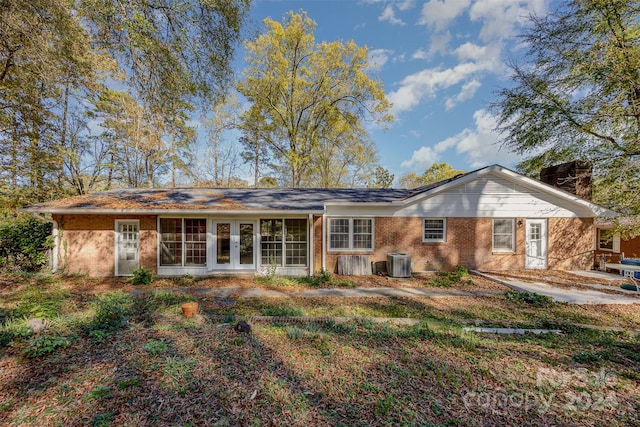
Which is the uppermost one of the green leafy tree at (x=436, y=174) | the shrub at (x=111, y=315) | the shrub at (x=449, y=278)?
the green leafy tree at (x=436, y=174)

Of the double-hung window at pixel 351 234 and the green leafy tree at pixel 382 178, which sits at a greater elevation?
the green leafy tree at pixel 382 178

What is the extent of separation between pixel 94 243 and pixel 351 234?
1001 cm

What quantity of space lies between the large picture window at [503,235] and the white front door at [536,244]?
725 mm

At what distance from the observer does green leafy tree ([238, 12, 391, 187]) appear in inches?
762

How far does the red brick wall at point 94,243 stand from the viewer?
9883 millimetres

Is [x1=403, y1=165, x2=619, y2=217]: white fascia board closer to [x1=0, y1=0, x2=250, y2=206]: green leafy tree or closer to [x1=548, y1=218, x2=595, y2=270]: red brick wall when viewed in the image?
[x1=548, y1=218, x2=595, y2=270]: red brick wall

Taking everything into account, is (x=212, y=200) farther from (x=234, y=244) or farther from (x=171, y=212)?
(x=234, y=244)

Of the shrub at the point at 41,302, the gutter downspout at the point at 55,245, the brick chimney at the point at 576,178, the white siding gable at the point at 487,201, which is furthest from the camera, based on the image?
the brick chimney at the point at 576,178

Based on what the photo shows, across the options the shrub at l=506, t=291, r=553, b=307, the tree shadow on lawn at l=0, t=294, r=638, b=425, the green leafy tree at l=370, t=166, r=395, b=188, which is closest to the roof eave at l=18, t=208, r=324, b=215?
the tree shadow on lawn at l=0, t=294, r=638, b=425

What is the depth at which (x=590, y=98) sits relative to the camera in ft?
33.9

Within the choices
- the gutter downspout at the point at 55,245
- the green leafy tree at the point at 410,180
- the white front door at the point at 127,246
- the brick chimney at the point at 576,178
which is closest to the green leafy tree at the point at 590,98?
the brick chimney at the point at 576,178

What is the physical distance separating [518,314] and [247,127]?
20919 mm

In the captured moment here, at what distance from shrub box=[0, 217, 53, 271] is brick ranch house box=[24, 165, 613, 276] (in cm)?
133

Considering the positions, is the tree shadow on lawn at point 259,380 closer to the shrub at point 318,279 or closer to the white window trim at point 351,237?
the shrub at point 318,279
